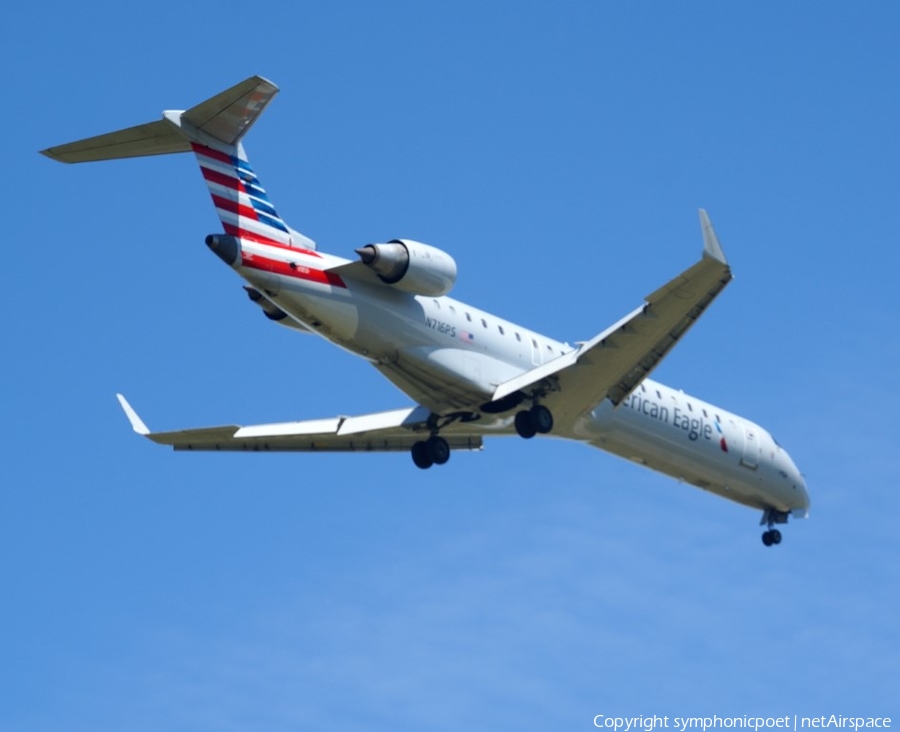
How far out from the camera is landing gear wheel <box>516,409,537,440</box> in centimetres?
3161

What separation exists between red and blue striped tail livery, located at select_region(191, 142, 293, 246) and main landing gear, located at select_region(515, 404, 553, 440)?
6097 mm

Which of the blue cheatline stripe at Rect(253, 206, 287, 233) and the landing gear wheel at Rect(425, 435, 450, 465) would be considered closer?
the blue cheatline stripe at Rect(253, 206, 287, 233)

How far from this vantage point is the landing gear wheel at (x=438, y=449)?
32812mm

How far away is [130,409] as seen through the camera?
33750mm

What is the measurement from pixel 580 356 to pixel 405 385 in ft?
11.4

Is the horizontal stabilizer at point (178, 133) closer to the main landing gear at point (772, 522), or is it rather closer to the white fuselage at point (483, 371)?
the white fuselage at point (483, 371)

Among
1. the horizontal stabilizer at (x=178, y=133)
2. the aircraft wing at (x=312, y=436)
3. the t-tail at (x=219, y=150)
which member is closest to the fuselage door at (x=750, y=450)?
the aircraft wing at (x=312, y=436)

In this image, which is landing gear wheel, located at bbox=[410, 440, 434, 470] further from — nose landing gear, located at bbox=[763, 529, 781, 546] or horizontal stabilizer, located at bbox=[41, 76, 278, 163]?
nose landing gear, located at bbox=[763, 529, 781, 546]

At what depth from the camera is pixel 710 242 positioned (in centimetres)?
2750

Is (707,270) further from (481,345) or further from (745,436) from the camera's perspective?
(745,436)

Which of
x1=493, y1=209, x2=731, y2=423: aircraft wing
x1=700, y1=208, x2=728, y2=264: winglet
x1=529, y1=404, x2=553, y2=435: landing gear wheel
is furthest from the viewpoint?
x1=529, y1=404, x2=553, y2=435: landing gear wheel

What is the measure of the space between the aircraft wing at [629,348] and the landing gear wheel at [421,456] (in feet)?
8.63

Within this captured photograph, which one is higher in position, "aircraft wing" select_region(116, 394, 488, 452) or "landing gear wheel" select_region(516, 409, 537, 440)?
"aircraft wing" select_region(116, 394, 488, 452)

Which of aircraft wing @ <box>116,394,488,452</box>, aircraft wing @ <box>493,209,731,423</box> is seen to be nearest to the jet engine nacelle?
aircraft wing @ <box>493,209,731,423</box>
